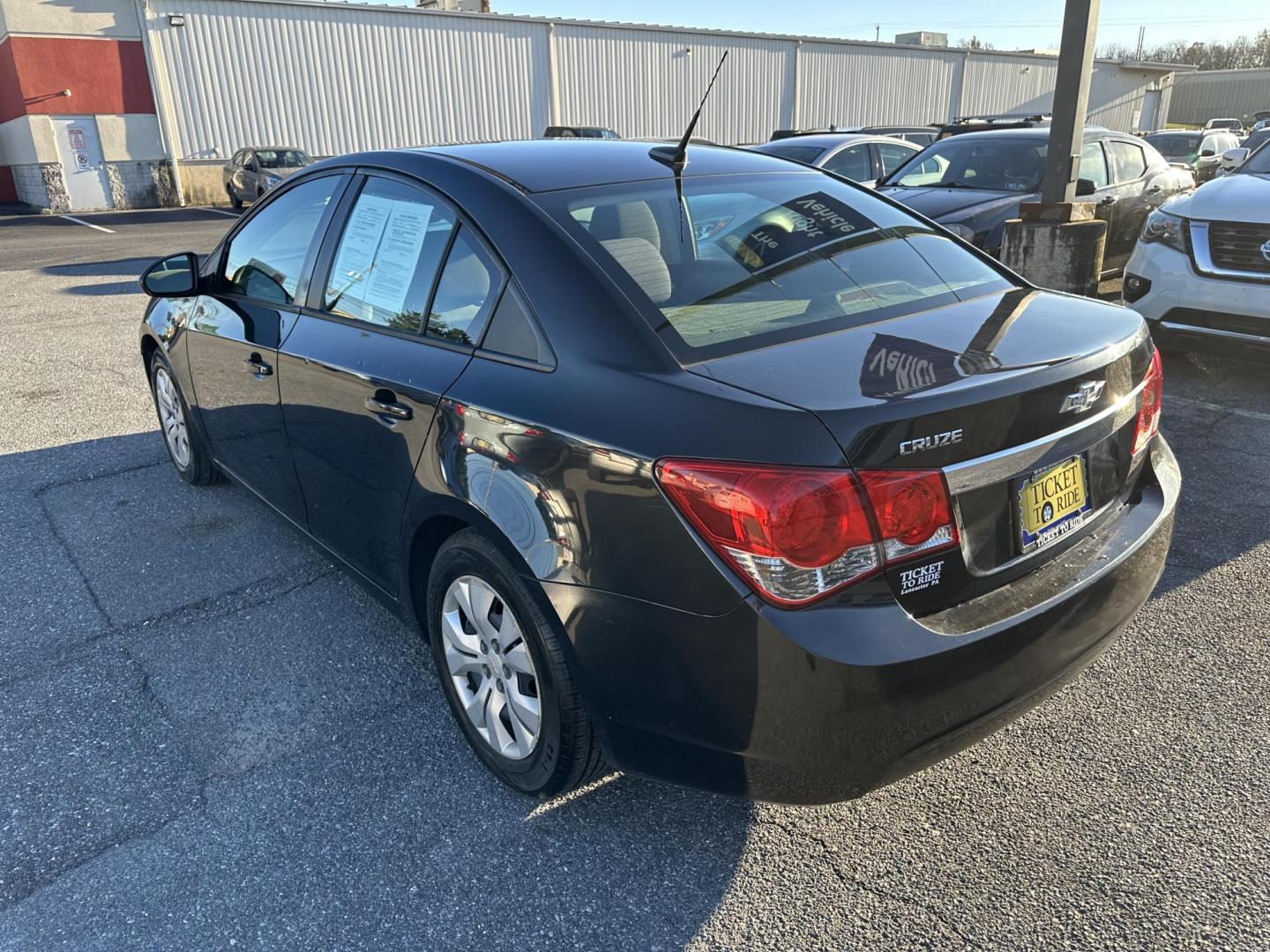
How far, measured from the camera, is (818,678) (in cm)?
178

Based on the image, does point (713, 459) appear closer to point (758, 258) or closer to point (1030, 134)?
point (758, 258)

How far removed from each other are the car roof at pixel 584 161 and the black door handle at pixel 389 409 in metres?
0.70

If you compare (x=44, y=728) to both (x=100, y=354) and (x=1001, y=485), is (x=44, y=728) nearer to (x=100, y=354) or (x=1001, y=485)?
(x=1001, y=485)

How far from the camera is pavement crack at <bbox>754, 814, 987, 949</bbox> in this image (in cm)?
204

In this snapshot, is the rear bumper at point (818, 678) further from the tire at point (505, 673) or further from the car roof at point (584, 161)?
the car roof at point (584, 161)

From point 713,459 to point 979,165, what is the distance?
8.17m

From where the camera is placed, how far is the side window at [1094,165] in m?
8.63

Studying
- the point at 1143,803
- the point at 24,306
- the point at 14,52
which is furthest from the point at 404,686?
the point at 14,52

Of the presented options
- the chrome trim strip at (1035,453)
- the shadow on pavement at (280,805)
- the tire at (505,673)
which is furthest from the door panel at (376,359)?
the chrome trim strip at (1035,453)

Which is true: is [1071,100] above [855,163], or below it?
above

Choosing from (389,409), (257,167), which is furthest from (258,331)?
(257,167)

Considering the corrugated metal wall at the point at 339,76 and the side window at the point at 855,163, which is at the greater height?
the corrugated metal wall at the point at 339,76

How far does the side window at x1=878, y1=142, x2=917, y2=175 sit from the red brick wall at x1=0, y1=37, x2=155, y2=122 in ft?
71.2

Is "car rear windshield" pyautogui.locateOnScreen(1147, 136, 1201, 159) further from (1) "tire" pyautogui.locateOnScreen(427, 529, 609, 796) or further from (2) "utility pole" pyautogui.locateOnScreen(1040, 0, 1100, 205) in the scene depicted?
(1) "tire" pyautogui.locateOnScreen(427, 529, 609, 796)
